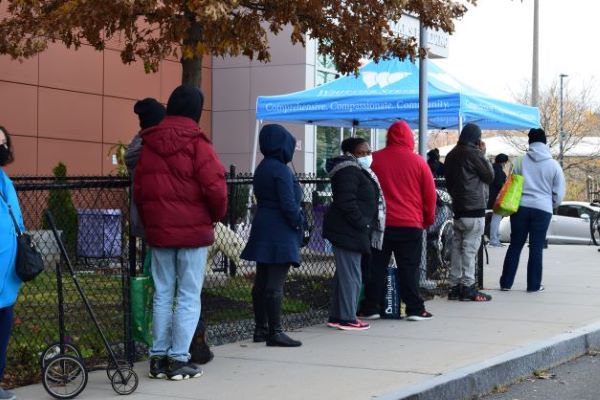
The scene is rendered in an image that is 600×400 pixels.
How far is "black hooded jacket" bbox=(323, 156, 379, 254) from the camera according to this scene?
29.0ft

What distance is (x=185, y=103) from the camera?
6.79 meters

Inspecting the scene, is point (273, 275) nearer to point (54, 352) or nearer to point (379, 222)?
point (379, 222)

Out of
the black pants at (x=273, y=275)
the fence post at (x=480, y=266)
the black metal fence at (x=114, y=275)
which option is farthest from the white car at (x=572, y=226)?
the black pants at (x=273, y=275)

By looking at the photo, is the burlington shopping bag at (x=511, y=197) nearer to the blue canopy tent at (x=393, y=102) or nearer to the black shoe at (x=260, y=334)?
the blue canopy tent at (x=393, y=102)

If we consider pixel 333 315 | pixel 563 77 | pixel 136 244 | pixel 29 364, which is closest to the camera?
pixel 29 364

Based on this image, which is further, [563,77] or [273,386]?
[563,77]

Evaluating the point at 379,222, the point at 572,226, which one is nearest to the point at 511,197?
the point at 379,222

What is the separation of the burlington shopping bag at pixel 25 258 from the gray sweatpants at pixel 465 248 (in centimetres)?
613

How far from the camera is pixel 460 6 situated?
9617 mm

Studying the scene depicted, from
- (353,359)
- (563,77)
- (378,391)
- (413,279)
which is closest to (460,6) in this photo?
(413,279)

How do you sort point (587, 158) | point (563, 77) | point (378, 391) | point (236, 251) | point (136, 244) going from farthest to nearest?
1. point (563, 77)
2. point (587, 158)
3. point (236, 251)
4. point (136, 244)
5. point (378, 391)

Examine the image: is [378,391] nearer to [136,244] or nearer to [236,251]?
[136,244]

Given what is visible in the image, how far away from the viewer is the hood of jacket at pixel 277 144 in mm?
8016

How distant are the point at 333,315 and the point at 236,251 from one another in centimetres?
130
